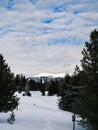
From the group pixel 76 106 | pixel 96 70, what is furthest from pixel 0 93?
pixel 96 70

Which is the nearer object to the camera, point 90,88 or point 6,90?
point 90,88

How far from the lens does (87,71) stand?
1015 inches

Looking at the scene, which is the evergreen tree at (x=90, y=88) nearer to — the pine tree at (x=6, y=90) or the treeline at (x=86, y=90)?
the treeline at (x=86, y=90)

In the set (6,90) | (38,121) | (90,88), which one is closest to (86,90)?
(90,88)

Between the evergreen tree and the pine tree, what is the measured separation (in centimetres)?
807

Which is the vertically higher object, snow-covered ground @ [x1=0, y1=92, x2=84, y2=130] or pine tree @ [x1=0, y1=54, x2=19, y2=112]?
pine tree @ [x1=0, y1=54, x2=19, y2=112]

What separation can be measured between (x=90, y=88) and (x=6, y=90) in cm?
959

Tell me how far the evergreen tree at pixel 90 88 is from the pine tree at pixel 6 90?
26.5 feet

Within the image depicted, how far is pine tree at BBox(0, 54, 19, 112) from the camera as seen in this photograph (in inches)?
1175

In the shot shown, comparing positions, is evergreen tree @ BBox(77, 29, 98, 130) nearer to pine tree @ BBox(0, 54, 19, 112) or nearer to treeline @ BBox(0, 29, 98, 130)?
treeline @ BBox(0, 29, 98, 130)

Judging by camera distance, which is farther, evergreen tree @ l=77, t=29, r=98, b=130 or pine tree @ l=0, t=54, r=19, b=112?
pine tree @ l=0, t=54, r=19, b=112

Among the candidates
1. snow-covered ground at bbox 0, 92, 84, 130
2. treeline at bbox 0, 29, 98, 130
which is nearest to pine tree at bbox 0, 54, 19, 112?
treeline at bbox 0, 29, 98, 130

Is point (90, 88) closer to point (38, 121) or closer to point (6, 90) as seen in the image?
point (6, 90)

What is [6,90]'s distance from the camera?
98.6 ft
